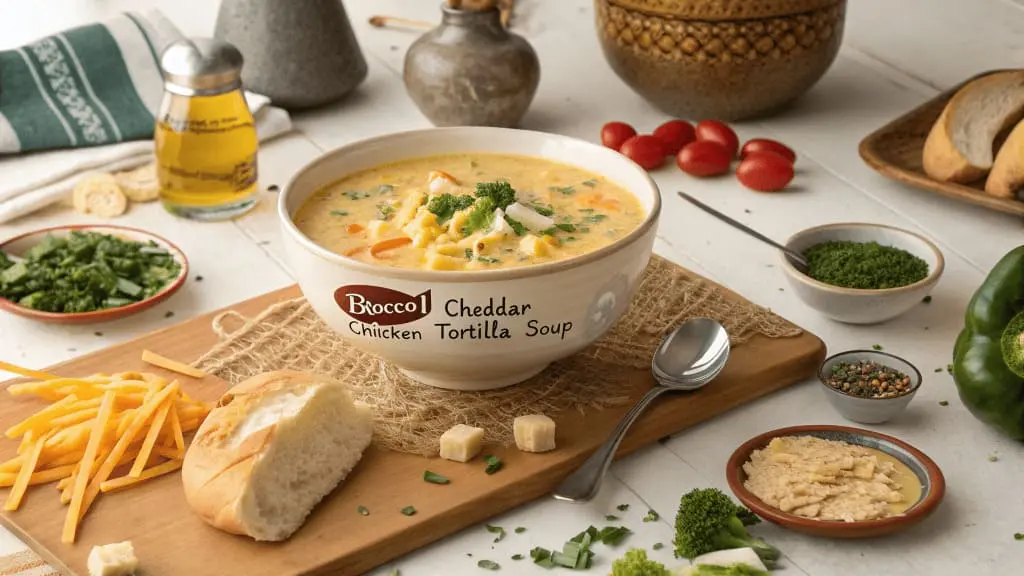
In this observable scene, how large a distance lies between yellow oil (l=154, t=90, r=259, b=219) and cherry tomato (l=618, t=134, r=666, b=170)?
998 millimetres

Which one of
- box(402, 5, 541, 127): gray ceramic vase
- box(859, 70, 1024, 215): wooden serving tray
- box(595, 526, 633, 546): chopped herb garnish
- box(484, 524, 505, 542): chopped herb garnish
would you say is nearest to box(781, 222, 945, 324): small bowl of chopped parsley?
box(859, 70, 1024, 215): wooden serving tray

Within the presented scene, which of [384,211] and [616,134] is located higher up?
[384,211]

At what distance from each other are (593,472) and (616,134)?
1657 millimetres

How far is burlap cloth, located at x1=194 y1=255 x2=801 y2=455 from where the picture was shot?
8.12ft

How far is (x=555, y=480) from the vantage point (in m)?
2.35

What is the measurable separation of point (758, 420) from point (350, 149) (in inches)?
38.4

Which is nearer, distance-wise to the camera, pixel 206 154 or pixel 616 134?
pixel 206 154

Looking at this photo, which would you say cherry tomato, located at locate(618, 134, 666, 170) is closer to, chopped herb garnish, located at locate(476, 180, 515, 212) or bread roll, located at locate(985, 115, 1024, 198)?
bread roll, located at locate(985, 115, 1024, 198)

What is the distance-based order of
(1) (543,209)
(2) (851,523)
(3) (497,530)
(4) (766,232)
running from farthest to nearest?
(4) (766,232), (1) (543,209), (3) (497,530), (2) (851,523)

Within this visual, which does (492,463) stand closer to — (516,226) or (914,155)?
(516,226)

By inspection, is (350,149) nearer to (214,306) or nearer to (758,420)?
(214,306)

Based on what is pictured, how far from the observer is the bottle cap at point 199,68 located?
330 cm

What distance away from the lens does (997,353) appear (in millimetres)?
2451

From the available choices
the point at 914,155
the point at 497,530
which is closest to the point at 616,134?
the point at 914,155
